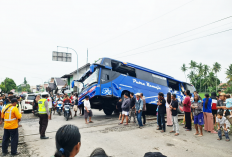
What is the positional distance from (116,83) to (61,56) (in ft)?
46.5

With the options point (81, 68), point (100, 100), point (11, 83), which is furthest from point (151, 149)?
point (11, 83)

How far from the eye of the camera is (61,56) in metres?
22.5

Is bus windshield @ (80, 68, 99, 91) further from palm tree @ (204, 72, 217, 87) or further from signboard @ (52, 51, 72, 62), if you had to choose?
palm tree @ (204, 72, 217, 87)

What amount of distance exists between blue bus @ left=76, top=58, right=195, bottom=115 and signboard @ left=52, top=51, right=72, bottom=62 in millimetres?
11161

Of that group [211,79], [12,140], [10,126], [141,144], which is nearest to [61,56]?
[10,126]

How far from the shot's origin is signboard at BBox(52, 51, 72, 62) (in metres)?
22.0

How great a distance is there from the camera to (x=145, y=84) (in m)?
12.6

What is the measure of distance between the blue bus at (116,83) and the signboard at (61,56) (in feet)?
36.6

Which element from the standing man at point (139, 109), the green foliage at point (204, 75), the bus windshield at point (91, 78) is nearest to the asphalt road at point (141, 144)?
the standing man at point (139, 109)

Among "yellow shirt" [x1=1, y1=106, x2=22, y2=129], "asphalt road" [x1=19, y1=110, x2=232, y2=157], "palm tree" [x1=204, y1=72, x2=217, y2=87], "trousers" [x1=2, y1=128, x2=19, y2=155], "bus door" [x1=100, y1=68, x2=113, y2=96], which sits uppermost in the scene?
"palm tree" [x1=204, y1=72, x2=217, y2=87]

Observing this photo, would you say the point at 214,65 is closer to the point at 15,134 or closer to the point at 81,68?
the point at 81,68

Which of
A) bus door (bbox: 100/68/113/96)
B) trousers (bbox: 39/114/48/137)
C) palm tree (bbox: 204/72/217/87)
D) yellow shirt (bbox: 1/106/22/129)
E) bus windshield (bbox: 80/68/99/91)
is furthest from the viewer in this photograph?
palm tree (bbox: 204/72/217/87)

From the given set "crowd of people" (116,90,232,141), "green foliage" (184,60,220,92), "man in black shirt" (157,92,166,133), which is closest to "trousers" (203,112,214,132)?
"crowd of people" (116,90,232,141)

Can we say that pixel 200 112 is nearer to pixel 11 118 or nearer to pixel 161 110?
pixel 161 110
